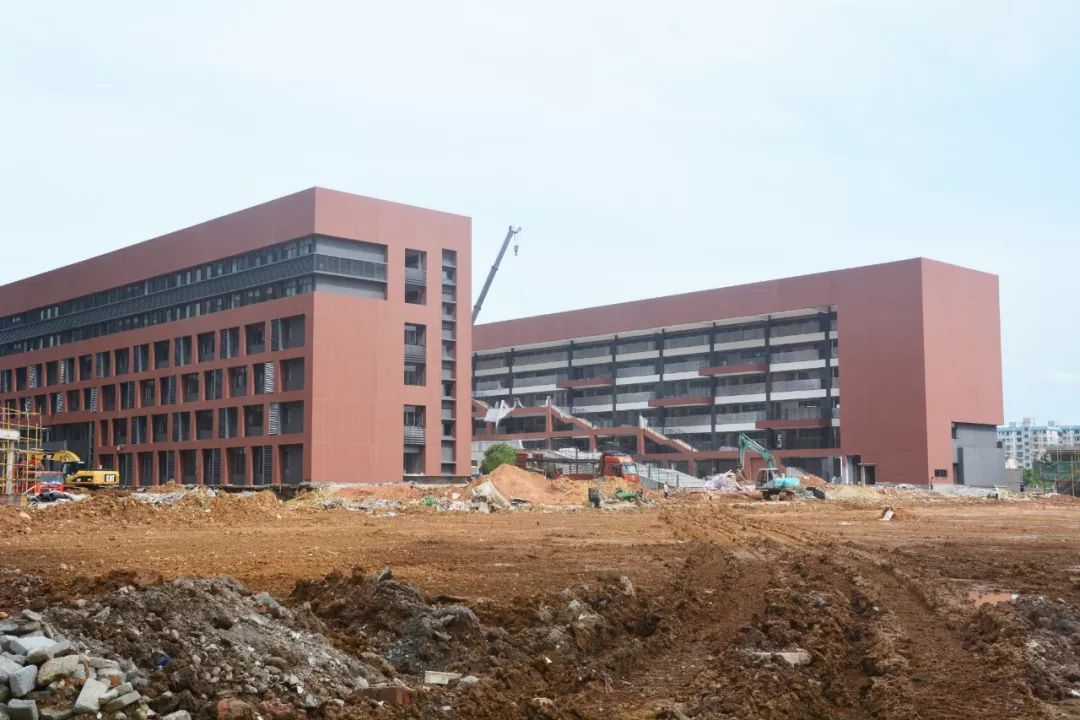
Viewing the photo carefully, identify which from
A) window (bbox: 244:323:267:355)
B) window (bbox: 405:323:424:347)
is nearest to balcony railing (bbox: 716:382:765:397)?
window (bbox: 405:323:424:347)

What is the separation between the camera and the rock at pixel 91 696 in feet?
26.7

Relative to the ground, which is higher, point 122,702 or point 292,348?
point 292,348

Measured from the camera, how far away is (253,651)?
996cm

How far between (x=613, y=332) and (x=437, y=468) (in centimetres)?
3685

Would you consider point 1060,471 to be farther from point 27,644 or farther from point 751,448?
point 27,644

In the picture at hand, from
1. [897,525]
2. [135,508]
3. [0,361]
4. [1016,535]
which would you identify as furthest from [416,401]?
[0,361]

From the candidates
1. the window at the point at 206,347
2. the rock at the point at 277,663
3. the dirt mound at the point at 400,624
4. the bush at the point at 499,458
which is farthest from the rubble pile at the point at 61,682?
the bush at the point at 499,458

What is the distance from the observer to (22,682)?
8.07 metres

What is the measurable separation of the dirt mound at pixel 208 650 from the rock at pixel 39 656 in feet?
2.19

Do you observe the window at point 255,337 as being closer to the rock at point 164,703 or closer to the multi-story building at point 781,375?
the multi-story building at point 781,375

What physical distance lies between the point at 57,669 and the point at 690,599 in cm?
1003

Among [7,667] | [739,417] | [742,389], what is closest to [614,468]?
[739,417]

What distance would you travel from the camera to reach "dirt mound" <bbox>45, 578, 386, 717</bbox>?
9.10 meters

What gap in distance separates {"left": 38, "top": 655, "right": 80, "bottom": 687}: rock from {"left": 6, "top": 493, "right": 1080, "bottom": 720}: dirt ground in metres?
2.82
